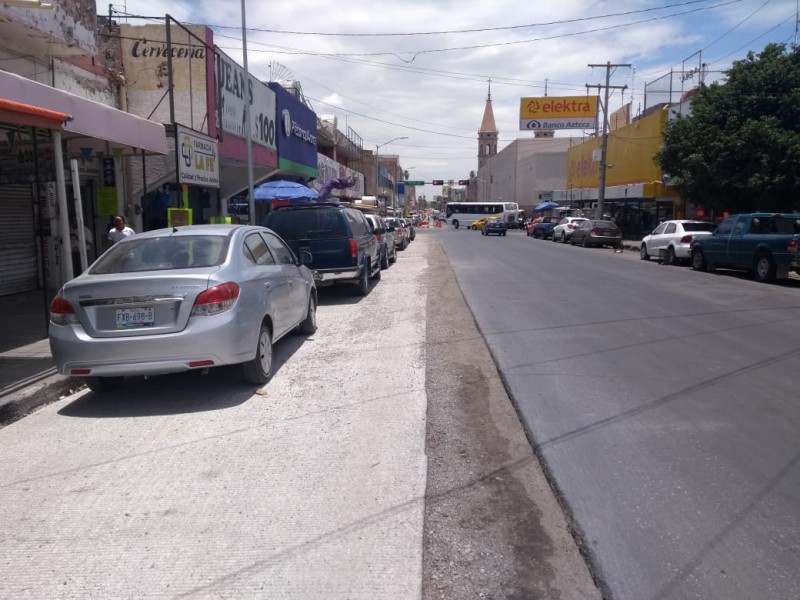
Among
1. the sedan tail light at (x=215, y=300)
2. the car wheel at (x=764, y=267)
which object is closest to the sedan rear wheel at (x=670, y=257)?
the car wheel at (x=764, y=267)

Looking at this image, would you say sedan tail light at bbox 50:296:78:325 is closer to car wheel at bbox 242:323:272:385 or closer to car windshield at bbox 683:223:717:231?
car wheel at bbox 242:323:272:385

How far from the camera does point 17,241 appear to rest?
12.9m

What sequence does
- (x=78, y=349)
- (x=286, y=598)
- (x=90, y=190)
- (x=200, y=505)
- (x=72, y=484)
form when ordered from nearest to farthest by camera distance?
(x=286, y=598) < (x=200, y=505) < (x=72, y=484) < (x=78, y=349) < (x=90, y=190)

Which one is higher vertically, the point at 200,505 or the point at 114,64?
the point at 114,64

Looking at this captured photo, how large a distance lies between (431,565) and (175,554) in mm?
1382

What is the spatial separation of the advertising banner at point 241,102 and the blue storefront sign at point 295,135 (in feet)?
3.19

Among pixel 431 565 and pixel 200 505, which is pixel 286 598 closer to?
pixel 431 565

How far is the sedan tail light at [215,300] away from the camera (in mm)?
6043

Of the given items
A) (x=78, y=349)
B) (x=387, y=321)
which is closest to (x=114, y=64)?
(x=387, y=321)

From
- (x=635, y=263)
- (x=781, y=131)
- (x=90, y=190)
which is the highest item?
(x=781, y=131)

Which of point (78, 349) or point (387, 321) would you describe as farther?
point (387, 321)

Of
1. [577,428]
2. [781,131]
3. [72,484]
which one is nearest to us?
[72,484]

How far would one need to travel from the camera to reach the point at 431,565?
350 cm

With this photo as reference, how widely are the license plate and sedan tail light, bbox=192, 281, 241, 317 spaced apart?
386 mm
